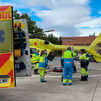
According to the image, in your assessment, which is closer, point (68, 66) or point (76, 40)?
point (68, 66)

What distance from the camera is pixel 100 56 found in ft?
66.2

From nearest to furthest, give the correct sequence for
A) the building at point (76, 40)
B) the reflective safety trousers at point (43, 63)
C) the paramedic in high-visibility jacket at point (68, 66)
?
the paramedic in high-visibility jacket at point (68, 66) < the reflective safety trousers at point (43, 63) < the building at point (76, 40)

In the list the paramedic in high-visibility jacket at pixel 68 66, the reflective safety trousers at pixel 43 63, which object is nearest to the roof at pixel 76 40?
the reflective safety trousers at pixel 43 63

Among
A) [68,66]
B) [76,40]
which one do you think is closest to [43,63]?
[68,66]

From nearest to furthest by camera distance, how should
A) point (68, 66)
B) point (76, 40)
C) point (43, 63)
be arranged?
1. point (68, 66)
2. point (43, 63)
3. point (76, 40)

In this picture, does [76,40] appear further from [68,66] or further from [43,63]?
Result: [68,66]

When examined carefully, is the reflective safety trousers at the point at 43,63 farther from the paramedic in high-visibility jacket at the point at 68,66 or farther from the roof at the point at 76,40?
the roof at the point at 76,40

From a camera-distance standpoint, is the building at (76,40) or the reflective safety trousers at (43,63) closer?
the reflective safety trousers at (43,63)

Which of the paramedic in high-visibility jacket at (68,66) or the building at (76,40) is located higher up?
the building at (76,40)

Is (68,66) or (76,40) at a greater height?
(76,40)

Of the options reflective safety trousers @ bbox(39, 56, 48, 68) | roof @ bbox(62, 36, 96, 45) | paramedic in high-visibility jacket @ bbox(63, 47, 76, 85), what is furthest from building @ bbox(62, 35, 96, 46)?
paramedic in high-visibility jacket @ bbox(63, 47, 76, 85)

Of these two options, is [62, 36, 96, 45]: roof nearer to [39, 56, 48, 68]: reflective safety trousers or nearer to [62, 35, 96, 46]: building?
[62, 35, 96, 46]: building

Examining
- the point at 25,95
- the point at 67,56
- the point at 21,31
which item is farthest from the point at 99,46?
the point at 21,31

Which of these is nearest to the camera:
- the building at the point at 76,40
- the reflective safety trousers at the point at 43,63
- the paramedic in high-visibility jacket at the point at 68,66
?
the paramedic in high-visibility jacket at the point at 68,66
